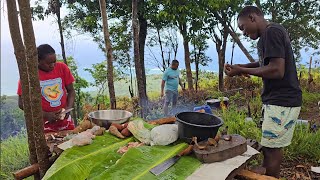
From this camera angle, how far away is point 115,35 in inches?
412

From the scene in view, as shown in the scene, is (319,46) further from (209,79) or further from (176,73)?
(176,73)

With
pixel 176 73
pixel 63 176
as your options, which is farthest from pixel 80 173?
pixel 176 73

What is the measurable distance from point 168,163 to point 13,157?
5279 millimetres

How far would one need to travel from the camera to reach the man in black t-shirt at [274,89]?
2242 mm

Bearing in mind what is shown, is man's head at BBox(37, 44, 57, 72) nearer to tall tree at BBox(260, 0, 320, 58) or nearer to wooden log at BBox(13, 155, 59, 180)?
wooden log at BBox(13, 155, 59, 180)

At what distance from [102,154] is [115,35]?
888 cm

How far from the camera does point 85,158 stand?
1918mm

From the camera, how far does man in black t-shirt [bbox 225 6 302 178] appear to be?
2242mm

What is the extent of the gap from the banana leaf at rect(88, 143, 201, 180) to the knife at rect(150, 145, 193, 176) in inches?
0.8

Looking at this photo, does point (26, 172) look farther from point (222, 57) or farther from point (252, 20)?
point (222, 57)

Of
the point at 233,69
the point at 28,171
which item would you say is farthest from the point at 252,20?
the point at 28,171

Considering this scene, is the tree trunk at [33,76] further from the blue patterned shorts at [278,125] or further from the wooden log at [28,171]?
the blue patterned shorts at [278,125]

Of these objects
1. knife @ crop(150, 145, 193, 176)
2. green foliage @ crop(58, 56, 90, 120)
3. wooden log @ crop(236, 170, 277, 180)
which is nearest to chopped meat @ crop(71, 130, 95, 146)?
knife @ crop(150, 145, 193, 176)

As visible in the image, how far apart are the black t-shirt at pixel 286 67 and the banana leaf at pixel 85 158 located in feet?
3.95
